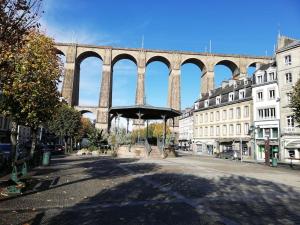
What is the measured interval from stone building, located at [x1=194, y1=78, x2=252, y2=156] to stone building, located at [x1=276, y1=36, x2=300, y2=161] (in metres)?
5.57

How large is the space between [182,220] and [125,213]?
1.43m

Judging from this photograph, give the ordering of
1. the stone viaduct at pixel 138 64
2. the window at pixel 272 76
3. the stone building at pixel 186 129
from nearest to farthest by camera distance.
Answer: the window at pixel 272 76, the stone viaduct at pixel 138 64, the stone building at pixel 186 129

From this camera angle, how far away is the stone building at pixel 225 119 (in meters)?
46.2

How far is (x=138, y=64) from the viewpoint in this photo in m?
78.0

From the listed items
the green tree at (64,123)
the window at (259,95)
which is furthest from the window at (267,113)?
the green tree at (64,123)

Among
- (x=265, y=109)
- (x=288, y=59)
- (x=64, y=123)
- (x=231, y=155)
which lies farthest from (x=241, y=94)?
(x=64, y=123)

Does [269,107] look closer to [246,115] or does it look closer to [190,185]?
[246,115]

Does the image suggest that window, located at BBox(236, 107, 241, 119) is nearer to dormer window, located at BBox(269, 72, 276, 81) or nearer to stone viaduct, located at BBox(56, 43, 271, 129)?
dormer window, located at BBox(269, 72, 276, 81)

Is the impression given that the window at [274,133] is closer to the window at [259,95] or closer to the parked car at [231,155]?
the window at [259,95]

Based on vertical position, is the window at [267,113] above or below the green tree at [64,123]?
above

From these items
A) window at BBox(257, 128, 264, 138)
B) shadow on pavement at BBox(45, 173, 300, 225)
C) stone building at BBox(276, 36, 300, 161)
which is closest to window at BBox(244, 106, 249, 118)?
window at BBox(257, 128, 264, 138)

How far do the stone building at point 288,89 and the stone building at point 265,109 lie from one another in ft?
3.95

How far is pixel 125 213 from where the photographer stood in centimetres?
751

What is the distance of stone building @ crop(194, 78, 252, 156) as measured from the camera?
46188mm
